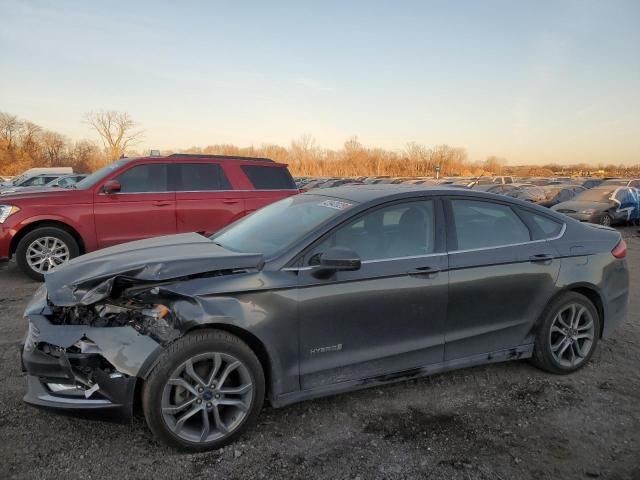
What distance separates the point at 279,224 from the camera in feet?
11.9

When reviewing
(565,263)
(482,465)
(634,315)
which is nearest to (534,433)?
(482,465)

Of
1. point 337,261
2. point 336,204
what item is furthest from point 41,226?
point 337,261

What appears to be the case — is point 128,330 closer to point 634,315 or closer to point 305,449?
point 305,449

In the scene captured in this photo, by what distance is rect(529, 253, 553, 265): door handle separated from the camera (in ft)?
12.3

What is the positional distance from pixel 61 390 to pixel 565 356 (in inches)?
150

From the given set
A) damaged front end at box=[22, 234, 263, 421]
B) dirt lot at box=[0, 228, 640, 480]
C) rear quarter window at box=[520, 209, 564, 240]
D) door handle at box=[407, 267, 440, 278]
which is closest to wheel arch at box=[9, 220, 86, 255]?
dirt lot at box=[0, 228, 640, 480]

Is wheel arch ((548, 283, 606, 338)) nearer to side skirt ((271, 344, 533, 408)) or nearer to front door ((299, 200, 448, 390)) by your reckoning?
side skirt ((271, 344, 533, 408))

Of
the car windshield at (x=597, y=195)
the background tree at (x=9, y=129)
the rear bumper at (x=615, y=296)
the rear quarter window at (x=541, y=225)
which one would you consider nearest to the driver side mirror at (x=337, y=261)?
the rear quarter window at (x=541, y=225)

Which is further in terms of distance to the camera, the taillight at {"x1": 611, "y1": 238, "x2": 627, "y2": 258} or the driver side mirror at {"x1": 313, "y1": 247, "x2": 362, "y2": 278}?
the taillight at {"x1": 611, "y1": 238, "x2": 627, "y2": 258}

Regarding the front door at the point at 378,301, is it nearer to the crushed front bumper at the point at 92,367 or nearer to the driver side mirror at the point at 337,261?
the driver side mirror at the point at 337,261

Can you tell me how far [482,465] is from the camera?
2727mm

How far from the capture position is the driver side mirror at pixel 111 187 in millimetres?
7184

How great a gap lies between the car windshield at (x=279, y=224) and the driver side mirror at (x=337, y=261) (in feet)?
0.94

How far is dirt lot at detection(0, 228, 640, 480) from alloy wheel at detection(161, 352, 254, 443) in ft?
0.48
